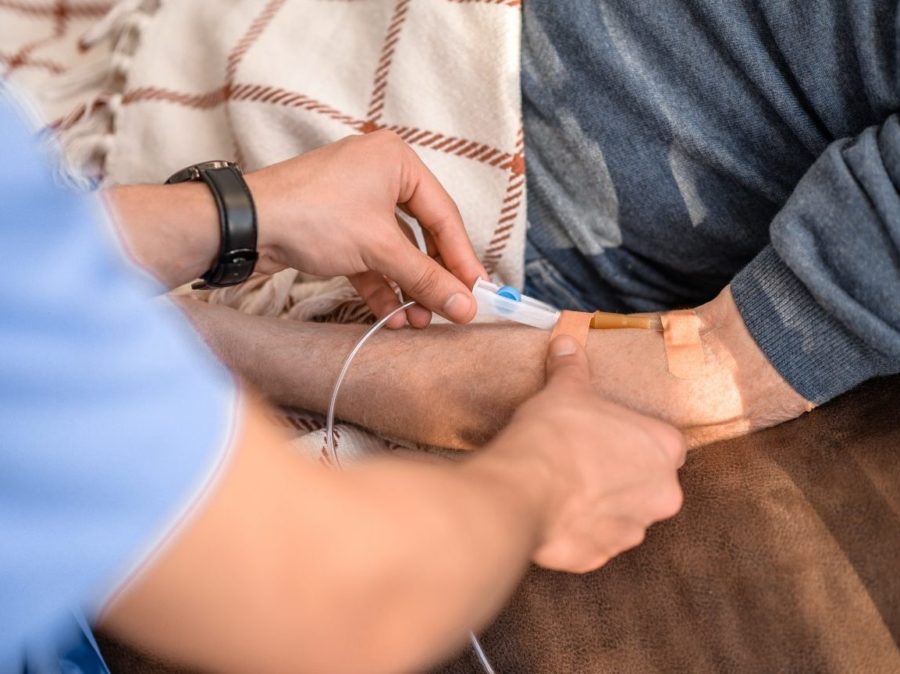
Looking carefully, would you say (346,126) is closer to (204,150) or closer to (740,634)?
(204,150)

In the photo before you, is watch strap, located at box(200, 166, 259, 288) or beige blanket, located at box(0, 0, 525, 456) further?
beige blanket, located at box(0, 0, 525, 456)

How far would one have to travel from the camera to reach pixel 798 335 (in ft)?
2.50

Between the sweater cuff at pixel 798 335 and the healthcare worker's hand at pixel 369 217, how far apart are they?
0.91 feet

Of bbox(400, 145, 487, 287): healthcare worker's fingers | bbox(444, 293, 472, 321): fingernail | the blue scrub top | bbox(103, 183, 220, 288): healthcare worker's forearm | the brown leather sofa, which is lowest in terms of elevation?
the brown leather sofa

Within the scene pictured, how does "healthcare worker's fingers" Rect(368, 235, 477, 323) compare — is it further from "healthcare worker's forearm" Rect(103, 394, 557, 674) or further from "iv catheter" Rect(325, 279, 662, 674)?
"healthcare worker's forearm" Rect(103, 394, 557, 674)

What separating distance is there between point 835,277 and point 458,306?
0.35m

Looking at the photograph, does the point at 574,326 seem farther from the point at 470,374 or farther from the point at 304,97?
the point at 304,97

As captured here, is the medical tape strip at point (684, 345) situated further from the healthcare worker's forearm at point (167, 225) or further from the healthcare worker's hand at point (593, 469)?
the healthcare worker's forearm at point (167, 225)

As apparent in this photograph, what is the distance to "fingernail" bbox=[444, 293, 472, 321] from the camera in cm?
86

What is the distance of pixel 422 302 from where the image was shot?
2.93 ft

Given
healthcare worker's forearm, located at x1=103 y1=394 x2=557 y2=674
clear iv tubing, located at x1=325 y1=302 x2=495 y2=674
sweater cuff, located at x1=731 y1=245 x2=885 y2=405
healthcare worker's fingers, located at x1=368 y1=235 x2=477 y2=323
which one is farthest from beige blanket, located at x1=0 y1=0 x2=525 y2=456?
healthcare worker's forearm, located at x1=103 y1=394 x2=557 y2=674

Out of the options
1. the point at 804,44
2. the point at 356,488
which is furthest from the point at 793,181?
the point at 356,488

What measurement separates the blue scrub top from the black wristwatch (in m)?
0.42

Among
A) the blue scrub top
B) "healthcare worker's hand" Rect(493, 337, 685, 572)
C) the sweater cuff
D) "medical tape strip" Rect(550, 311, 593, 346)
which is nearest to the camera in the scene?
the blue scrub top
